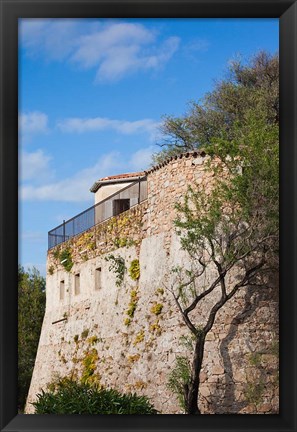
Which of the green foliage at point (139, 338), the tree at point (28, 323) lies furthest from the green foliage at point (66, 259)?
the green foliage at point (139, 338)

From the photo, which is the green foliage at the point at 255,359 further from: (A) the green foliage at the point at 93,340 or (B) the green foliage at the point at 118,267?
(A) the green foliage at the point at 93,340

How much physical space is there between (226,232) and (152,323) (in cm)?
246

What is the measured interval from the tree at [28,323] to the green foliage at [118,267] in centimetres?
687

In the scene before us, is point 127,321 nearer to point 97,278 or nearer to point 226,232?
point 97,278

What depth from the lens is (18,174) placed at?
16.4 ft

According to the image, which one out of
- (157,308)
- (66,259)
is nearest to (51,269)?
(66,259)

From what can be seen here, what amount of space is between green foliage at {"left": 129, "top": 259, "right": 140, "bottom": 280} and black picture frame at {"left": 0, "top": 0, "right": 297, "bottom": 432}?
28.3ft

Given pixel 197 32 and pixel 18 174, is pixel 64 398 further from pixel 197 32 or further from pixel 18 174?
pixel 197 32

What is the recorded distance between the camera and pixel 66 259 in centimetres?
1719
